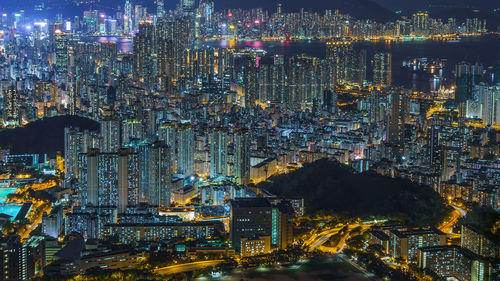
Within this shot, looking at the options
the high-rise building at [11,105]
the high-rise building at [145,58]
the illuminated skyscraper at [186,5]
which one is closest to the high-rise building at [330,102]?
the high-rise building at [145,58]

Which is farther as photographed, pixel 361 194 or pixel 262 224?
pixel 361 194

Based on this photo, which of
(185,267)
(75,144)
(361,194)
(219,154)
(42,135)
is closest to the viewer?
(185,267)

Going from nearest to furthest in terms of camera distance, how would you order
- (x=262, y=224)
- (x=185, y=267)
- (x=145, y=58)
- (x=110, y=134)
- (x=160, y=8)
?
(x=185, y=267)
(x=262, y=224)
(x=110, y=134)
(x=145, y=58)
(x=160, y=8)

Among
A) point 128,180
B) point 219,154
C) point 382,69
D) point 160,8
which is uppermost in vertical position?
point 160,8

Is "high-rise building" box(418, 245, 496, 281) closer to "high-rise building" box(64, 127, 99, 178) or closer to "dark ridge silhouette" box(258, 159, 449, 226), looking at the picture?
"dark ridge silhouette" box(258, 159, 449, 226)

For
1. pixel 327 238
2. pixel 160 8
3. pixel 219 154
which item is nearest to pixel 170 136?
pixel 219 154

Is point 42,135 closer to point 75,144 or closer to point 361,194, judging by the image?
point 75,144

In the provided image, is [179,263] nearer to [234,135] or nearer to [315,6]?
[234,135]

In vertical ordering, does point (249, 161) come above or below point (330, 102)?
below
